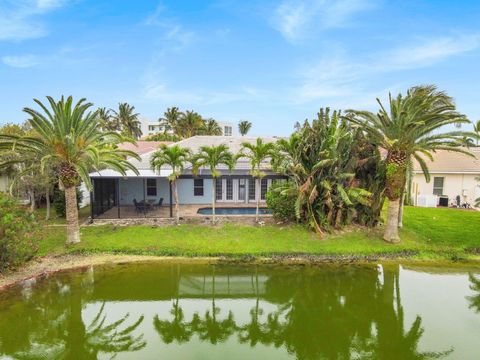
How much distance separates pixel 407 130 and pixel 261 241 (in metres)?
8.69

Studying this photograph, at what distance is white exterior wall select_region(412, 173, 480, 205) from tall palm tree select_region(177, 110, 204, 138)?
1395 inches

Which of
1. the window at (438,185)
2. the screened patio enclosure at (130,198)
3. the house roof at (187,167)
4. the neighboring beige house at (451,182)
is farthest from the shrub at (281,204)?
the window at (438,185)

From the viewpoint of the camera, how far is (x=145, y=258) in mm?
14469

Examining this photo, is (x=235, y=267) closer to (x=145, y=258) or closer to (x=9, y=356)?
(x=145, y=258)

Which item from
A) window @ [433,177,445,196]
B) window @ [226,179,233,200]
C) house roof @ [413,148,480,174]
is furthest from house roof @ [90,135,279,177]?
window @ [433,177,445,196]

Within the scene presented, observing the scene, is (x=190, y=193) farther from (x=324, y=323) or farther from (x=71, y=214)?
(x=324, y=323)

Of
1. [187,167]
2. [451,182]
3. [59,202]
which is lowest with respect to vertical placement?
[59,202]

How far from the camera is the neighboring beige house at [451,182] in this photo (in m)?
24.5

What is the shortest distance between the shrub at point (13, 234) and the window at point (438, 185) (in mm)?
26673

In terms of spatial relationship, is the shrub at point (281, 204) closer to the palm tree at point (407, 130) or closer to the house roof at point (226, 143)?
the house roof at point (226, 143)

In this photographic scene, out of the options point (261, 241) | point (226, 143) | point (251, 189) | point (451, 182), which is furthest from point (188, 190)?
point (451, 182)

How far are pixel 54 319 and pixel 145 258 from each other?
5.03 m

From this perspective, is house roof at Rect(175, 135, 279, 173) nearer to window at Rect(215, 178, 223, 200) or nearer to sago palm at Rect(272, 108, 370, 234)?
window at Rect(215, 178, 223, 200)

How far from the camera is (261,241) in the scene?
52.6 feet
